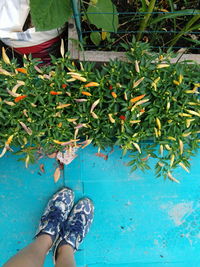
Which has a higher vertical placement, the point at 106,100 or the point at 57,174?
the point at 106,100

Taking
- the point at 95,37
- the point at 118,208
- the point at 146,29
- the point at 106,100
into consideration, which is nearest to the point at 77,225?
the point at 118,208

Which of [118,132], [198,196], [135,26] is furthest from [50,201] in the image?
[135,26]

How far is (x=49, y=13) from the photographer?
4.32 feet

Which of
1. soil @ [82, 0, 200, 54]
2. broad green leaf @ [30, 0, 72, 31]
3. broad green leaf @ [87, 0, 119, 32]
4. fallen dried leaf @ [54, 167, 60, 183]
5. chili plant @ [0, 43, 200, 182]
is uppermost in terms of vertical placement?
broad green leaf @ [30, 0, 72, 31]

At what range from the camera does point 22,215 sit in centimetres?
211

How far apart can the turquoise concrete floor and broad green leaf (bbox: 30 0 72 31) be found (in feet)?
3.48

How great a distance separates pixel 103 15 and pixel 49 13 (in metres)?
A: 0.32

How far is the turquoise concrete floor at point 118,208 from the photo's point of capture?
83.0 inches

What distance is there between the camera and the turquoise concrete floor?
2.11 m

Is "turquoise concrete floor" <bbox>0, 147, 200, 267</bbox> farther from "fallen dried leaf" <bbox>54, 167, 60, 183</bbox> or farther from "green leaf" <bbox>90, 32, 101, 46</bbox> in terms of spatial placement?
"green leaf" <bbox>90, 32, 101, 46</bbox>

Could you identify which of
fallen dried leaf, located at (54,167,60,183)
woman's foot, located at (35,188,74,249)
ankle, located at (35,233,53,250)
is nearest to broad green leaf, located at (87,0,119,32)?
fallen dried leaf, located at (54,167,60,183)

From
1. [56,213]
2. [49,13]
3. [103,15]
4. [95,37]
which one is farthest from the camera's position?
[56,213]

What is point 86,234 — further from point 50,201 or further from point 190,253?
point 190,253

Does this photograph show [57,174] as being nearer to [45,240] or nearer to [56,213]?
[56,213]
